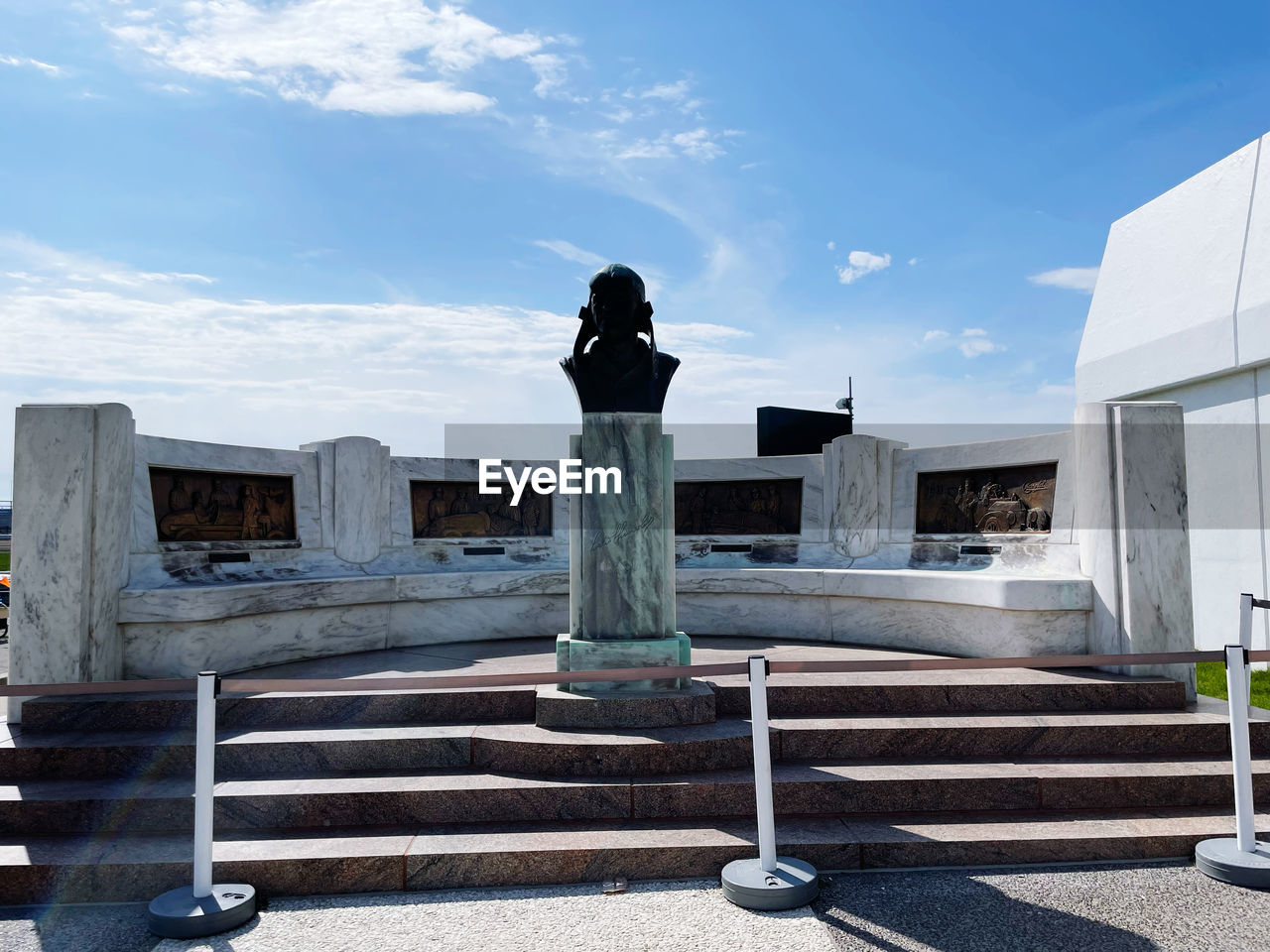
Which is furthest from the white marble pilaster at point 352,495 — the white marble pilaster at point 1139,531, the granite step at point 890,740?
the white marble pilaster at point 1139,531

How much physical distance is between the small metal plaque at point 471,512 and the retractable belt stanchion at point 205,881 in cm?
559

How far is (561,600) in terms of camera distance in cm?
916

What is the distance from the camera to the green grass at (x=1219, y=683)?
25.0ft

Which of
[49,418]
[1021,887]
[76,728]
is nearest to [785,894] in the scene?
[1021,887]

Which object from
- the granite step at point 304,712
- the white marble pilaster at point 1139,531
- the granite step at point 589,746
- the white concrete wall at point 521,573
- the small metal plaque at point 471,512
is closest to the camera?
the granite step at point 589,746

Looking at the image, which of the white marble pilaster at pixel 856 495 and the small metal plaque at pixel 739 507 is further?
the small metal plaque at pixel 739 507

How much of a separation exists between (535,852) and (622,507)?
8.45 ft

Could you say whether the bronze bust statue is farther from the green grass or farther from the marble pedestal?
the green grass

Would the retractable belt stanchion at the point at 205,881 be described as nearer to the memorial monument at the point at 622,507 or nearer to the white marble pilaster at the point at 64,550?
the memorial monument at the point at 622,507

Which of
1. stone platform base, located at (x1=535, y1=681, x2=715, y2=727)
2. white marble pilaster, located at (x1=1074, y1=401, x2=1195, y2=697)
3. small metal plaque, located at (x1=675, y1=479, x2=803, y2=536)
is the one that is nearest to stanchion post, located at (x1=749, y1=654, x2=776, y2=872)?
stone platform base, located at (x1=535, y1=681, x2=715, y2=727)

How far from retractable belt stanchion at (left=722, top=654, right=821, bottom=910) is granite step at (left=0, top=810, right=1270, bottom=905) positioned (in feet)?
0.78

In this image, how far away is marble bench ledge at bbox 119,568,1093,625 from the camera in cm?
650
